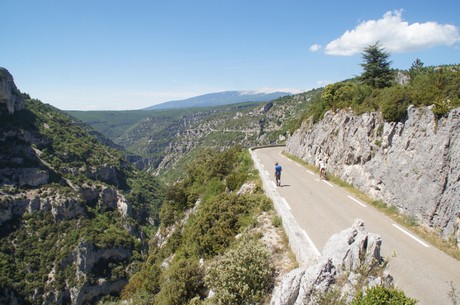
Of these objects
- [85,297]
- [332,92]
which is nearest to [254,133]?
[85,297]

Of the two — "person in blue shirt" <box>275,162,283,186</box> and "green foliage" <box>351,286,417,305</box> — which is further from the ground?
"green foliage" <box>351,286,417,305</box>

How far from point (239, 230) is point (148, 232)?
94.5m

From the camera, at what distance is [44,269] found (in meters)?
67.2

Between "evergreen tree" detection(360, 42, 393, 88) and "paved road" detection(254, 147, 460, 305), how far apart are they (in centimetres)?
958

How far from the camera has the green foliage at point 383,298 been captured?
5.33 meters

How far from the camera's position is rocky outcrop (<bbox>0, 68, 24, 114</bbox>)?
88250 millimetres

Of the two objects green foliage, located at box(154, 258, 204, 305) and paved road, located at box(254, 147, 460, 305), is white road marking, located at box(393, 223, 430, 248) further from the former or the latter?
green foliage, located at box(154, 258, 204, 305)

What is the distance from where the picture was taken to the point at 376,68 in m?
22.4

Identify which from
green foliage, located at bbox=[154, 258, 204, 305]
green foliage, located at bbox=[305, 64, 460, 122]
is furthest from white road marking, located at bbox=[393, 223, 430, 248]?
green foliage, located at bbox=[154, 258, 204, 305]

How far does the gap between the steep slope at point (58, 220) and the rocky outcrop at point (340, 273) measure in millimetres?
73550

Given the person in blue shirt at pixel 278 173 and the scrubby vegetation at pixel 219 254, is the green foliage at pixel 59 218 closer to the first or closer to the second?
the scrubby vegetation at pixel 219 254

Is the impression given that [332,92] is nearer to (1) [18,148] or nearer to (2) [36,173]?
(2) [36,173]

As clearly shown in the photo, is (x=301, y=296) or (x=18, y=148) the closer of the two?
(x=301, y=296)

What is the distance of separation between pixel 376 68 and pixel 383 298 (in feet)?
69.1
